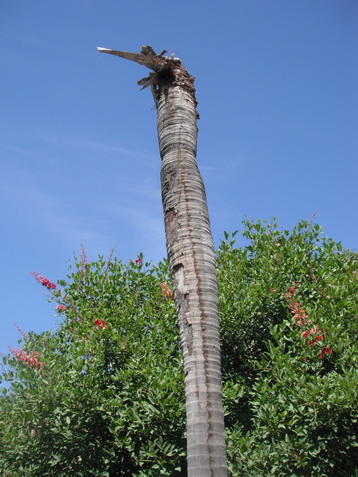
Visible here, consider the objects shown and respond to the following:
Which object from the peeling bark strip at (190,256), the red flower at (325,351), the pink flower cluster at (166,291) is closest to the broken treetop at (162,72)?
the peeling bark strip at (190,256)

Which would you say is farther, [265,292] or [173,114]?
[265,292]

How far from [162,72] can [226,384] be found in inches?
223

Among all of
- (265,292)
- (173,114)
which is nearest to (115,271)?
(265,292)

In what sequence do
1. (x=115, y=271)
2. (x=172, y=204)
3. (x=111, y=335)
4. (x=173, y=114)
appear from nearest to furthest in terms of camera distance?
(x=172, y=204) < (x=173, y=114) < (x=111, y=335) < (x=115, y=271)

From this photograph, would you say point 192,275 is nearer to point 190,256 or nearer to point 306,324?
point 190,256

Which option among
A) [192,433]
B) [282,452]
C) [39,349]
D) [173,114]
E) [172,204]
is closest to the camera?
[192,433]

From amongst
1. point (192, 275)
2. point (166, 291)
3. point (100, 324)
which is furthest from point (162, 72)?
point (166, 291)

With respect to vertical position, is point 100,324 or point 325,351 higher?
point 100,324

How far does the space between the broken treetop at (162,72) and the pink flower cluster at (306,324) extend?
4591mm

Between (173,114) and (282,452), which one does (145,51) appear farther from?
(282,452)

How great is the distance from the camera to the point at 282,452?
6.64 meters

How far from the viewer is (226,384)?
7.93m

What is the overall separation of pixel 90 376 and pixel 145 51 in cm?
556

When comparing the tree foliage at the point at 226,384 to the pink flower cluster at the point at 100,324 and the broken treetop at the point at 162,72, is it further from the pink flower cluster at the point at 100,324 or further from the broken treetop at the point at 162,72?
the broken treetop at the point at 162,72
